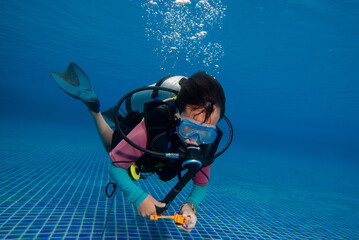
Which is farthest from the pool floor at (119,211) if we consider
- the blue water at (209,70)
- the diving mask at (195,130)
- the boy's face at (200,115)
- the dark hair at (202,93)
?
the dark hair at (202,93)

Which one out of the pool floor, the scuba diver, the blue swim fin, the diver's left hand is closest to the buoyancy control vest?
the scuba diver

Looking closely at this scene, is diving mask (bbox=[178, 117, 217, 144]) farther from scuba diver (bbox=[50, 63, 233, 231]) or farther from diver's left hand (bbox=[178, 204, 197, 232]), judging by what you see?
diver's left hand (bbox=[178, 204, 197, 232])

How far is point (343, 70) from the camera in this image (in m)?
20.2

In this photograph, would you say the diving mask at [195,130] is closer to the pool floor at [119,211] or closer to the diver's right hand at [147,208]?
the diver's right hand at [147,208]

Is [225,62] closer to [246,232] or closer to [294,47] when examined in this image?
[294,47]

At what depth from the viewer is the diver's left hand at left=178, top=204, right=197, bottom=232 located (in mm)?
2262

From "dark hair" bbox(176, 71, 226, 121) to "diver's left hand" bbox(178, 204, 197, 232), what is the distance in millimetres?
1158

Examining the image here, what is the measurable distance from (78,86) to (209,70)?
76.7 feet

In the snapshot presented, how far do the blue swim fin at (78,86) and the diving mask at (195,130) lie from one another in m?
2.45

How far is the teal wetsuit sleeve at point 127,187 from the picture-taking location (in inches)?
90.8

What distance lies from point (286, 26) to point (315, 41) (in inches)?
134

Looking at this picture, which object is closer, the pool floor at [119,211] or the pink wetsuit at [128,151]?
the pink wetsuit at [128,151]

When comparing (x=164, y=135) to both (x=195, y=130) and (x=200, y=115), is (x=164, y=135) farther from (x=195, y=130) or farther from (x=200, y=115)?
(x=200, y=115)

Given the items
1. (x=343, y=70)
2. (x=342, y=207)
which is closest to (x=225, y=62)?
(x=343, y=70)
